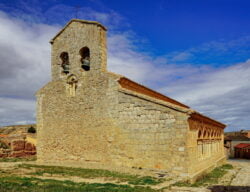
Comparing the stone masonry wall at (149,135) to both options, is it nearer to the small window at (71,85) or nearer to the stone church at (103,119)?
the stone church at (103,119)

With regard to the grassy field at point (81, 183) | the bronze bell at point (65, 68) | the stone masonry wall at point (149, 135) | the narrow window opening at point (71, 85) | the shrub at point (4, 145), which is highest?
the bronze bell at point (65, 68)

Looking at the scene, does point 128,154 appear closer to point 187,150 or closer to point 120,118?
point 120,118

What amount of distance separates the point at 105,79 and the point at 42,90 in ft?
16.2

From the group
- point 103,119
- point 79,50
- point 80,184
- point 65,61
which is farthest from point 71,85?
point 80,184

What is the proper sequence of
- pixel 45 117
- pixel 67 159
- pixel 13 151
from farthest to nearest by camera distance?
pixel 13 151 < pixel 45 117 < pixel 67 159

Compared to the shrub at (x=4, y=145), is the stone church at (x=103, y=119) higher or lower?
higher

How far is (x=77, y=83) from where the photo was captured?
14883 mm

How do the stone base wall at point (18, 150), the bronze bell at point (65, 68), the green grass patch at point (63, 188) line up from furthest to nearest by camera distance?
the stone base wall at point (18, 150)
the bronze bell at point (65, 68)
the green grass patch at point (63, 188)

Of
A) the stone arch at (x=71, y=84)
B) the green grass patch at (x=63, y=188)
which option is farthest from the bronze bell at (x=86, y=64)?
the green grass patch at (x=63, y=188)

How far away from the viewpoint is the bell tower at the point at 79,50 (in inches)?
558

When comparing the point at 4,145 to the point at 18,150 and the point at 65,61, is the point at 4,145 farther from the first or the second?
the point at 65,61

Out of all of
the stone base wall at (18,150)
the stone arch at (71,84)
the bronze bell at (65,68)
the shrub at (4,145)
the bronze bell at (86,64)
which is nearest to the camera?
the bronze bell at (86,64)

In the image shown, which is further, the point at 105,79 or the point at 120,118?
the point at 105,79

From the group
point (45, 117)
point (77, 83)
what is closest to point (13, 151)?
point (45, 117)
